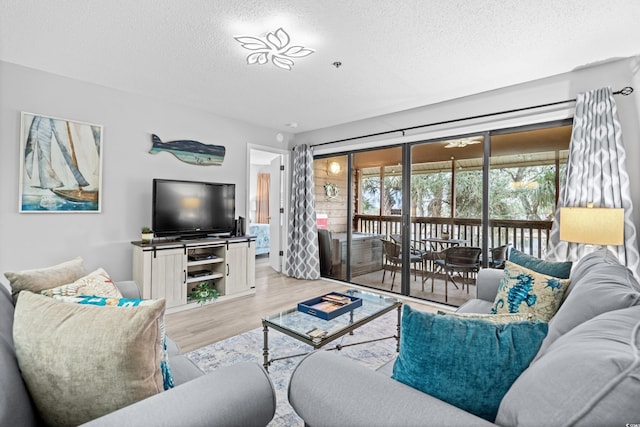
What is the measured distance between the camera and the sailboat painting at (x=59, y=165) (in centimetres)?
295

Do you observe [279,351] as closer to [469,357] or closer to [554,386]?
[469,357]

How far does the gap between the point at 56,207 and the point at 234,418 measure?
11.1ft

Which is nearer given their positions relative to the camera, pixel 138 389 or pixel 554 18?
pixel 138 389

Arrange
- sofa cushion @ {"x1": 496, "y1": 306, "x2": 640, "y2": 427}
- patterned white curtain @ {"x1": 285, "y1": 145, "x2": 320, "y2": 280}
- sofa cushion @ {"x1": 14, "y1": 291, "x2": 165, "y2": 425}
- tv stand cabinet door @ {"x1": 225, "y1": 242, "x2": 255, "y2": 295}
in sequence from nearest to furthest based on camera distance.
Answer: sofa cushion @ {"x1": 496, "y1": 306, "x2": 640, "y2": 427} → sofa cushion @ {"x1": 14, "y1": 291, "x2": 165, "y2": 425} → tv stand cabinet door @ {"x1": 225, "y1": 242, "x2": 255, "y2": 295} → patterned white curtain @ {"x1": 285, "y1": 145, "x2": 320, "y2": 280}

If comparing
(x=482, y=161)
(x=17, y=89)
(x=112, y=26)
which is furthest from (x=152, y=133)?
(x=482, y=161)

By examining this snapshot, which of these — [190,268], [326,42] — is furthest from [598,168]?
[190,268]

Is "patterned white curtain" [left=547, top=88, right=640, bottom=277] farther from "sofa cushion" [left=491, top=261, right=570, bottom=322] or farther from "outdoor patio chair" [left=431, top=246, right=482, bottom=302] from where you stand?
"sofa cushion" [left=491, top=261, right=570, bottom=322]

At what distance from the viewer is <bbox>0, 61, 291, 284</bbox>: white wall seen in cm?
289

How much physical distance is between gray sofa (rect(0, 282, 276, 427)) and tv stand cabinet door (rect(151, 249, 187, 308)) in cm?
240

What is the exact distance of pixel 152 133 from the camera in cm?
378

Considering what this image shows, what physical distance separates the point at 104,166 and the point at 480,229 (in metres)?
4.36

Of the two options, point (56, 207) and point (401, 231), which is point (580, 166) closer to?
point (401, 231)

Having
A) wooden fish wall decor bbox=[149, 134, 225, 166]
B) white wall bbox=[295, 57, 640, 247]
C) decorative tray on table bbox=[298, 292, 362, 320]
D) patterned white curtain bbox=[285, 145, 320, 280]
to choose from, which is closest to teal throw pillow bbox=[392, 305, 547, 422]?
decorative tray on table bbox=[298, 292, 362, 320]

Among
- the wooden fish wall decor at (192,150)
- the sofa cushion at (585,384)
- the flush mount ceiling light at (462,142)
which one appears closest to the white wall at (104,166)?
the wooden fish wall decor at (192,150)
